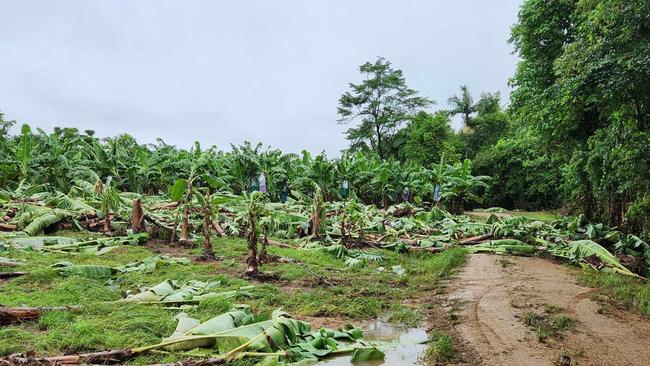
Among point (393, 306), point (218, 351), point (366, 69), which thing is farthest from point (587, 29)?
point (366, 69)

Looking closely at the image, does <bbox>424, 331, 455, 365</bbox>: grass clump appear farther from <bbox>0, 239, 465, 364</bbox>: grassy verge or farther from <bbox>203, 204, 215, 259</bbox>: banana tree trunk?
<bbox>203, 204, 215, 259</bbox>: banana tree trunk

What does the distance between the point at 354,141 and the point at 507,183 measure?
13206 mm

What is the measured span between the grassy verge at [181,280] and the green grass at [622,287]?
71.4 inches

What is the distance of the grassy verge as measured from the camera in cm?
301

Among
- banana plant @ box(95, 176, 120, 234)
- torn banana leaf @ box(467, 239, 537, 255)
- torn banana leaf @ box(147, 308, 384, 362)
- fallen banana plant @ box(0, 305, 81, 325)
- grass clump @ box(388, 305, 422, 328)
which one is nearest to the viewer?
torn banana leaf @ box(147, 308, 384, 362)

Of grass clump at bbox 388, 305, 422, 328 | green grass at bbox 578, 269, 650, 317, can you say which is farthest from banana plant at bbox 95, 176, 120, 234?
green grass at bbox 578, 269, 650, 317

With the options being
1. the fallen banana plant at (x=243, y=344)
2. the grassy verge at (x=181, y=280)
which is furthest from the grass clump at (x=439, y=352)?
the grassy verge at (x=181, y=280)

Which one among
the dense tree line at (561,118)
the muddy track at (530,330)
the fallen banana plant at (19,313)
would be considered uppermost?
the dense tree line at (561,118)

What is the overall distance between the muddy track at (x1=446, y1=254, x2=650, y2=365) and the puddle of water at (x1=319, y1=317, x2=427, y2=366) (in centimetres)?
39

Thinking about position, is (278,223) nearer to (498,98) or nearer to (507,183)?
(507,183)

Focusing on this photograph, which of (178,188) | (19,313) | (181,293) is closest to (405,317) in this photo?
(181,293)

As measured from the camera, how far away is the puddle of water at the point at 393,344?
3124mm

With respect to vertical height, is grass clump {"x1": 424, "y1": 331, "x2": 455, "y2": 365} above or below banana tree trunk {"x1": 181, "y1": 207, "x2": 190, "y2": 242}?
below

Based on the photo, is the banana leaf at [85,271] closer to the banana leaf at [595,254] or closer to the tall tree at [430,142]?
the banana leaf at [595,254]
